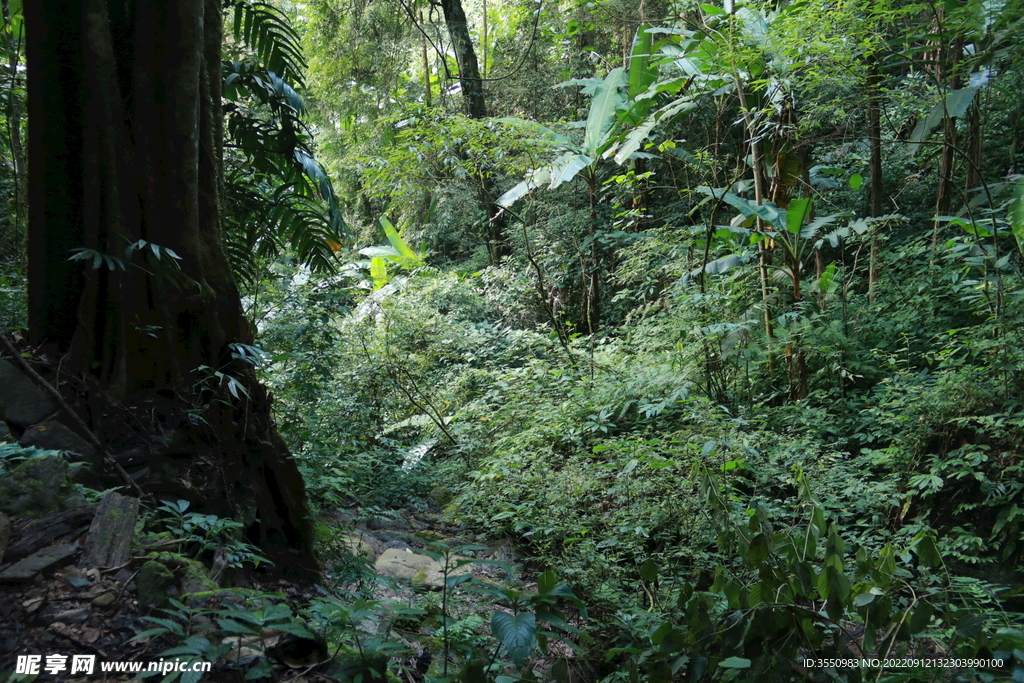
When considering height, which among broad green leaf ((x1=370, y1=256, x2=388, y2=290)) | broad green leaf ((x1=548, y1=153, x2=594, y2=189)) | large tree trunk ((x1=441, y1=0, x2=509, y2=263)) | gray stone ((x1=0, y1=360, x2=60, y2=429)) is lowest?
gray stone ((x1=0, y1=360, x2=60, y2=429))

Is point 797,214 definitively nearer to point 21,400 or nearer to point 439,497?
point 439,497

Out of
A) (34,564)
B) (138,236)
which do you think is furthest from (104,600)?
(138,236)

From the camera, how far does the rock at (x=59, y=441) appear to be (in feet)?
9.02

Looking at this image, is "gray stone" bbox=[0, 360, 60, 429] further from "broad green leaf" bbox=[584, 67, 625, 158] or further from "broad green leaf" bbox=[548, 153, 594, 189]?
"broad green leaf" bbox=[584, 67, 625, 158]

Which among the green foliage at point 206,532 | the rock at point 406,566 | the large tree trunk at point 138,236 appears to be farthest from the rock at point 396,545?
the green foliage at point 206,532

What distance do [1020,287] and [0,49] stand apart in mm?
8223

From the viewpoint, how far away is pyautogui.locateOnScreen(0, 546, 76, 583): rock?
81.2 inches

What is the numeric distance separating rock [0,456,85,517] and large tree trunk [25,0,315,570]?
0.56 m

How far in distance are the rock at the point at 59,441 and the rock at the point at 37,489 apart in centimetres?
30

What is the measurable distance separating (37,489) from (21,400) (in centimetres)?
68

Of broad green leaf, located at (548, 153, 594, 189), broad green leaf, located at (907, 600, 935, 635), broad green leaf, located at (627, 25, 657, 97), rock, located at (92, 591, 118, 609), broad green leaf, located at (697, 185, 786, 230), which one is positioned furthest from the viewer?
broad green leaf, located at (548, 153, 594, 189)

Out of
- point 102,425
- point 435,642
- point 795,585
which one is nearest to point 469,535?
point 435,642

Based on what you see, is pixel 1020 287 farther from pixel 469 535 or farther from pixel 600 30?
pixel 600 30

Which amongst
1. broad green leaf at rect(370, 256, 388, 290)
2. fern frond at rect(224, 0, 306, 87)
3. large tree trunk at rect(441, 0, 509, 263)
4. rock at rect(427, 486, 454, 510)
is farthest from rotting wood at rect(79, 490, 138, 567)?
large tree trunk at rect(441, 0, 509, 263)
